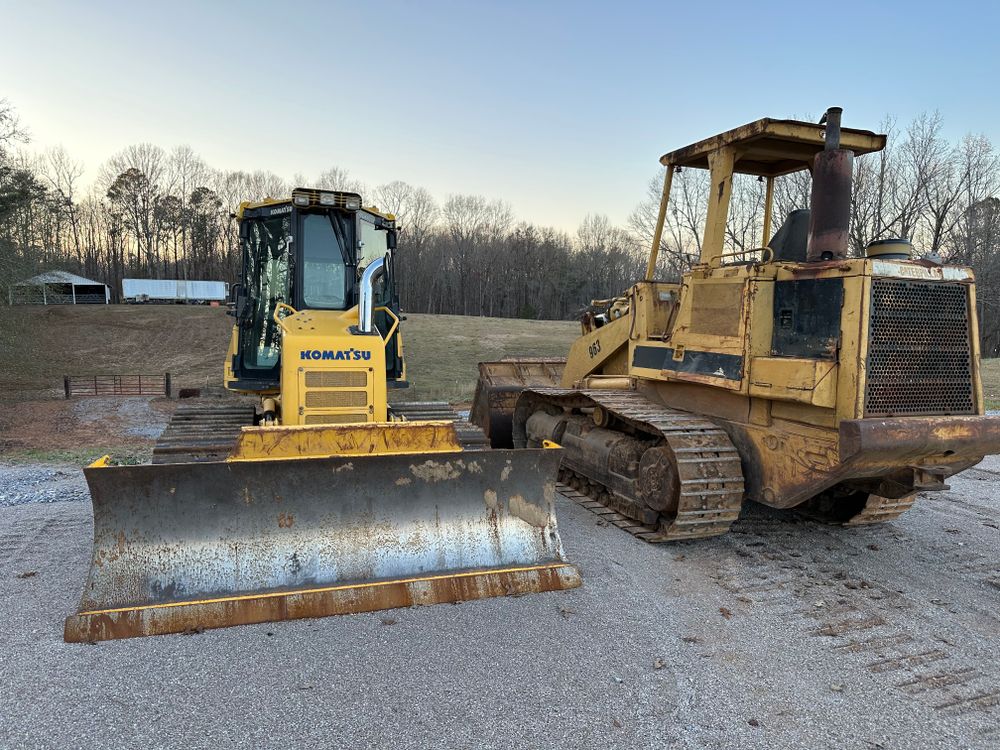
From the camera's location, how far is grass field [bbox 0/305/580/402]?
2280cm

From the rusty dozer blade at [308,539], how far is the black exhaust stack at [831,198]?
2.52 m

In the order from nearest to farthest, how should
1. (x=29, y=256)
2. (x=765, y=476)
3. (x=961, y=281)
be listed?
(x=961, y=281)
(x=765, y=476)
(x=29, y=256)

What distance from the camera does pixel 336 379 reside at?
4.78 metres

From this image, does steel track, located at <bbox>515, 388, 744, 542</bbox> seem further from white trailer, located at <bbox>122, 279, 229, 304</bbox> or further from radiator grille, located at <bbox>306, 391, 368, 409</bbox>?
white trailer, located at <bbox>122, 279, 229, 304</bbox>

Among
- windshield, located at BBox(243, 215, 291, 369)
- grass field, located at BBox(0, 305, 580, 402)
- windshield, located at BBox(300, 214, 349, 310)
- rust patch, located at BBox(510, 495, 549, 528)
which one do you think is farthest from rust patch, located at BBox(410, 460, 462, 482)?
grass field, located at BBox(0, 305, 580, 402)

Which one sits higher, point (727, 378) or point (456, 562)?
point (727, 378)

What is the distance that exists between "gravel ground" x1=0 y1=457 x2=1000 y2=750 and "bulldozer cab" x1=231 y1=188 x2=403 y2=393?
6.79 feet

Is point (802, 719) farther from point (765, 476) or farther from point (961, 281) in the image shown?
point (961, 281)

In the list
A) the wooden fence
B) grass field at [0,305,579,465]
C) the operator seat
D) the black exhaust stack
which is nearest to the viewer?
the black exhaust stack

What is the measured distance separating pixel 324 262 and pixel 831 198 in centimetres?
410

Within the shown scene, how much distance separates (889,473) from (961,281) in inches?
57.0

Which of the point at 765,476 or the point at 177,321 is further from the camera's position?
the point at 177,321

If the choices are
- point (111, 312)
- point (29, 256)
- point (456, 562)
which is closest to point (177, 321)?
point (111, 312)

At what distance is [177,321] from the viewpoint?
124ft
